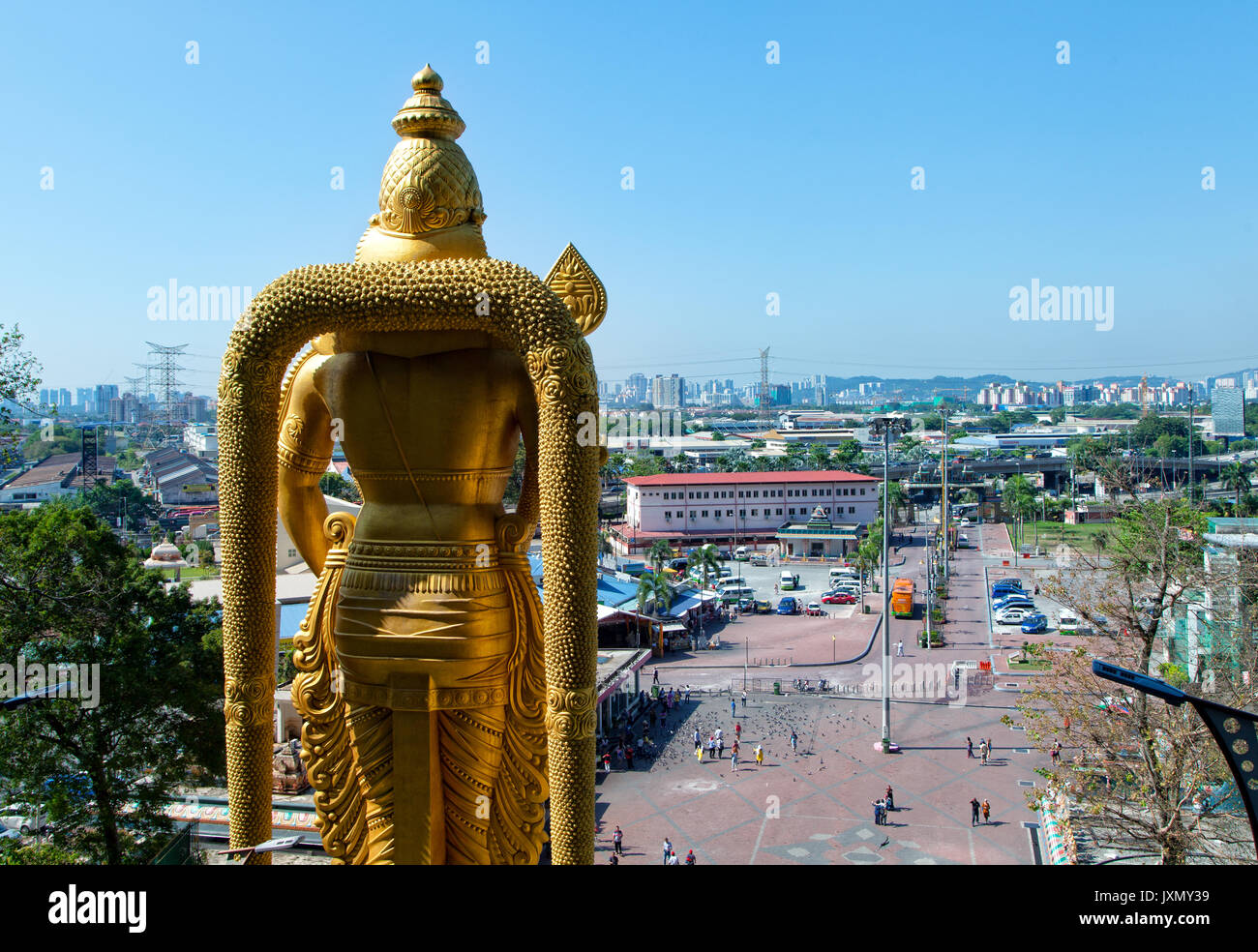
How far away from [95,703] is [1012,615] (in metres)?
35.8

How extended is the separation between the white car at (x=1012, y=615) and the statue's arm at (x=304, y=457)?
1482 inches

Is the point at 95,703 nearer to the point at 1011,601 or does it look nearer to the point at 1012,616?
the point at 1012,616

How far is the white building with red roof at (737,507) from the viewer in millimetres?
60219

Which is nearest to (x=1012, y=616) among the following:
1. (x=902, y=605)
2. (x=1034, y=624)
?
(x=1034, y=624)

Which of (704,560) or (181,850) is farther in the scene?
(704,560)

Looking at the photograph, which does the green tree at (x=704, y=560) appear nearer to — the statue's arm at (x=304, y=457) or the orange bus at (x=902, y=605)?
the orange bus at (x=902, y=605)

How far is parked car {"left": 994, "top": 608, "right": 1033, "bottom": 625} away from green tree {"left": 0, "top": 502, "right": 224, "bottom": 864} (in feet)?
109

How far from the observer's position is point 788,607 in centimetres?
4416

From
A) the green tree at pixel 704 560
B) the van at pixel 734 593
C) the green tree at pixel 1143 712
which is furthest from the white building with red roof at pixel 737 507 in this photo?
the green tree at pixel 1143 712

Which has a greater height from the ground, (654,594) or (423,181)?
(423,181)

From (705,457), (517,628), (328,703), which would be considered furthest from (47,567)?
(705,457)

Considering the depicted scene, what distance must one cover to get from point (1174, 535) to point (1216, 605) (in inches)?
92.8

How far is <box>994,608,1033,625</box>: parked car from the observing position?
131ft
